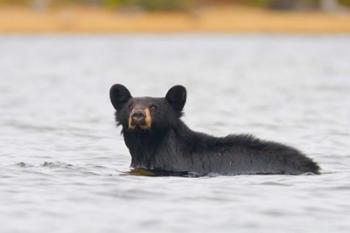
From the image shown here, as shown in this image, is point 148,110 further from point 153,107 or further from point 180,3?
point 180,3

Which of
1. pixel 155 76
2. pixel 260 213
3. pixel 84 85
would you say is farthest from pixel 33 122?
pixel 155 76

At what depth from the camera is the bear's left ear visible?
Answer: 1597 cm

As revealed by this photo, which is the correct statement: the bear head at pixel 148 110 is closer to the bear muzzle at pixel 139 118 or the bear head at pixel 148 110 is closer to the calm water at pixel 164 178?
the bear muzzle at pixel 139 118

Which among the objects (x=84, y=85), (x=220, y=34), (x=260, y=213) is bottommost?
(x=260, y=213)

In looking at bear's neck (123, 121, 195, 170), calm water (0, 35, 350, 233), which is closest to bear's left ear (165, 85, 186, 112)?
bear's neck (123, 121, 195, 170)

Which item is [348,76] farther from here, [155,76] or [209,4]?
[209,4]

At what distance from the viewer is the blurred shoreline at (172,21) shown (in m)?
82.1

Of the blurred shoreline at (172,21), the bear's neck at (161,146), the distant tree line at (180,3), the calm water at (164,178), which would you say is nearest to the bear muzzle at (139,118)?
the bear's neck at (161,146)

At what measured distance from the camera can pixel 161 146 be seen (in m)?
16.1

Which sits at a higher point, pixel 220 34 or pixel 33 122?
pixel 220 34

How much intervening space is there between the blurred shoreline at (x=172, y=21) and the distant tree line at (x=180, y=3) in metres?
0.56

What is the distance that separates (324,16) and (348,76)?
44959mm

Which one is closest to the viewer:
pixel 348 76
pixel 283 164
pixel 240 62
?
pixel 283 164

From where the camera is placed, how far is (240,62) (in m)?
58.9
